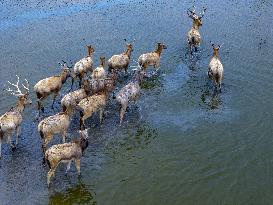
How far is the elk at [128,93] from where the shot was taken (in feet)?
53.3

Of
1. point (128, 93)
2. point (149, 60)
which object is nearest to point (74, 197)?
point (128, 93)

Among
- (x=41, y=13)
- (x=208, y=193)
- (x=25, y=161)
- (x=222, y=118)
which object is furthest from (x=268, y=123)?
(x=41, y=13)

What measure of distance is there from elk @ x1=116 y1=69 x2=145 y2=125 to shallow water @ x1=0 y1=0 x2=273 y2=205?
483 millimetres

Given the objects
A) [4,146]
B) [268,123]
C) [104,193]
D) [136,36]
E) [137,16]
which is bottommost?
[104,193]

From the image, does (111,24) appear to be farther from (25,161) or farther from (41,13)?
(25,161)

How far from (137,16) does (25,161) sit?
513 inches

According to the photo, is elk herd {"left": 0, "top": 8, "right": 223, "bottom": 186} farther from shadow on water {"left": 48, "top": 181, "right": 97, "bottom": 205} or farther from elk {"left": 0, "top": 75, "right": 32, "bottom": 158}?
shadow on water {"left": 48, "top": 181, "right": 97, "bottom": 205}

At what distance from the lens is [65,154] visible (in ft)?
43.2

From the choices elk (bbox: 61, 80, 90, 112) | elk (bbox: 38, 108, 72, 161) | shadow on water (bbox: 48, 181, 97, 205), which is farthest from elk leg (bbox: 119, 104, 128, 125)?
shadow on water (bbox: 48, 181, 97, 205)

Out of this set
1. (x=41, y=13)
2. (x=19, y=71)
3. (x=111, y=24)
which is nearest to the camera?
(x=19, y=71)

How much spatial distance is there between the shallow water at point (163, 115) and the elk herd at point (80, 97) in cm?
51

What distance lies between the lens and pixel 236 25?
76.1 ft

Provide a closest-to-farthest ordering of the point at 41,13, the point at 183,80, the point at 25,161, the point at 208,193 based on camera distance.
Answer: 1. the point at 208,193
2. the point at 25,161
3. the point at 183,80
4. the point at 41,13

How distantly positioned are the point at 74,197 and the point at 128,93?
498cm
